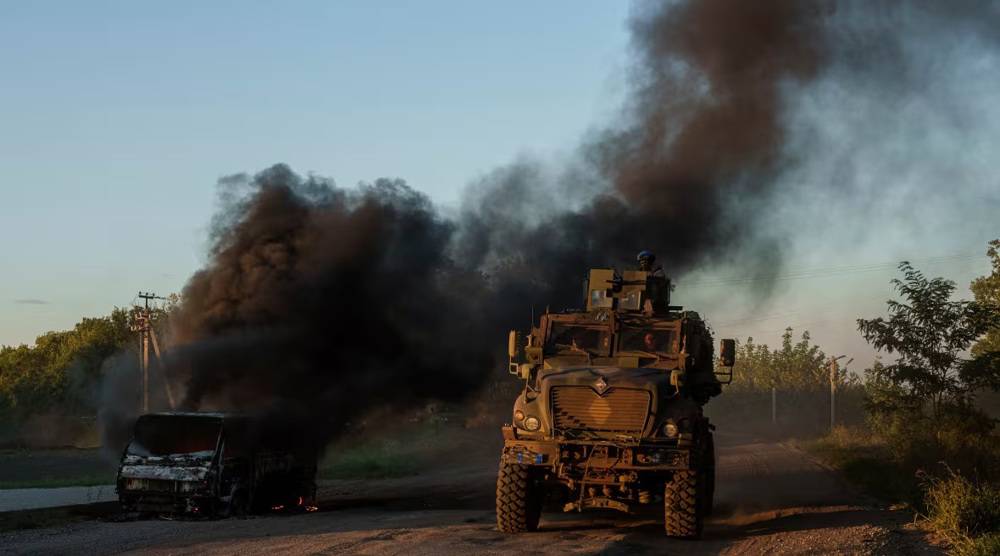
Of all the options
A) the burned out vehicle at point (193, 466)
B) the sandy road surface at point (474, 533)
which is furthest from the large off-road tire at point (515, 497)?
the burned out vehicle at point (193, 466)

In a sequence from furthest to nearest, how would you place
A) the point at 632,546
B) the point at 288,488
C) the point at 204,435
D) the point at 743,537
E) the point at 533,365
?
the point at 288,488 < the point at 204,435 < the point at 533,365 < the point at 743,537 < the point at 632,546

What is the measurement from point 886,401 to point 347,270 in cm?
1413

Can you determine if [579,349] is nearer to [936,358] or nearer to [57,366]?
[936,358]

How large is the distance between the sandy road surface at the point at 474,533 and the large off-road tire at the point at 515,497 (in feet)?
0.73

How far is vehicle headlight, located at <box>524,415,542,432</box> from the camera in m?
14.7

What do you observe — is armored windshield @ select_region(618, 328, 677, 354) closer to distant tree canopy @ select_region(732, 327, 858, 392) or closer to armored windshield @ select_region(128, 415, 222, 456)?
armored windshield @ select_region(128, 415, 222, 456)

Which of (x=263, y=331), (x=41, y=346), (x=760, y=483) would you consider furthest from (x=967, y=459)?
(x=41, y=346)

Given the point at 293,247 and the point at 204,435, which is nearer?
the point at 204,435

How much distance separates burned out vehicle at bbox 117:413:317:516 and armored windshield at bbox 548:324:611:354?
20.6ft

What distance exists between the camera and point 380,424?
90.8 ft

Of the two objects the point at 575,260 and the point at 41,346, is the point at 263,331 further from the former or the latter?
the point at 41,346

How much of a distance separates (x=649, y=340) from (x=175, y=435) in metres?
8.52

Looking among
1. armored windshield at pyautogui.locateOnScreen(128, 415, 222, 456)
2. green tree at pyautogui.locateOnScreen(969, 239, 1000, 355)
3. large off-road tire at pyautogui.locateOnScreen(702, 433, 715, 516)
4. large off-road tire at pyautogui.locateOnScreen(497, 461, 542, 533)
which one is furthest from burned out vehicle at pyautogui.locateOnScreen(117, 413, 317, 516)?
green tree at pyautogui.locateOnScreen(969, 239, 1000, 355)

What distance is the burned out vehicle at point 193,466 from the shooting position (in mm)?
17297
